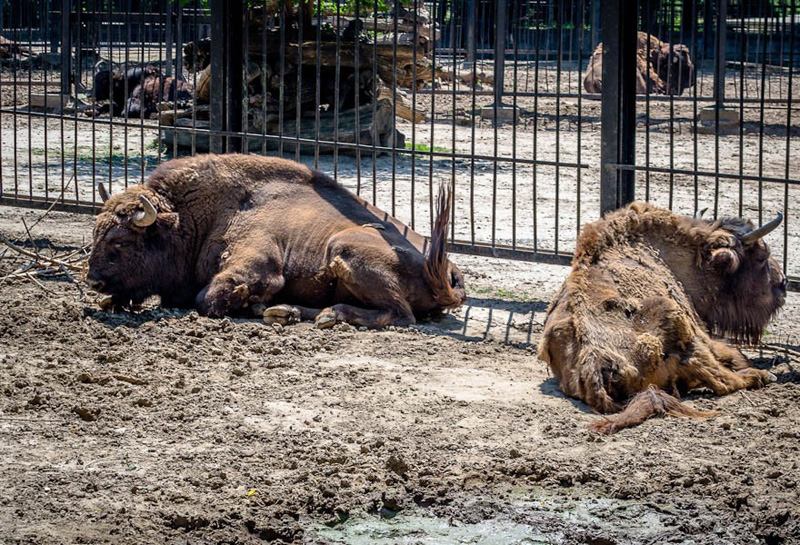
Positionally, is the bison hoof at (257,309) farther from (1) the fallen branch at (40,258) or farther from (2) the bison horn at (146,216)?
(1) the fallen branch at (40,258)

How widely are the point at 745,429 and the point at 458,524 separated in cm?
184

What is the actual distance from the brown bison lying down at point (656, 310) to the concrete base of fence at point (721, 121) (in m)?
11.6

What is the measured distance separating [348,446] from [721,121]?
47.6ft

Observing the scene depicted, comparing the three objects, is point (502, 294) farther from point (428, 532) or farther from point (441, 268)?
point (428, 532)

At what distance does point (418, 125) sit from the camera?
19.6m

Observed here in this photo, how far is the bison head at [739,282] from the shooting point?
23.4 ft

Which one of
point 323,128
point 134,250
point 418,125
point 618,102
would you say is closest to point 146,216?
point 134,250

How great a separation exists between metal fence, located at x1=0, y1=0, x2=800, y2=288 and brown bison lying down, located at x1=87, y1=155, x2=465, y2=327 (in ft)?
2.50

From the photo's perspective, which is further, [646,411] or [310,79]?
[310,79]

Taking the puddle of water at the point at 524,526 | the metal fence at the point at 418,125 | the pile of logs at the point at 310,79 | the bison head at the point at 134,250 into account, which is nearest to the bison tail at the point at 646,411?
the puddle of water at the point at 524,526

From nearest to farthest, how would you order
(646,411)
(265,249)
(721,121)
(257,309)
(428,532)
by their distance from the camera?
(428,532), (646,411), (257,309), (265,249), (721,121)

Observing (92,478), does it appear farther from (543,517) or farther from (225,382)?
(543,517)

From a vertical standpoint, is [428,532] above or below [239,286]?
below

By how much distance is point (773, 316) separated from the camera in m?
7.42
